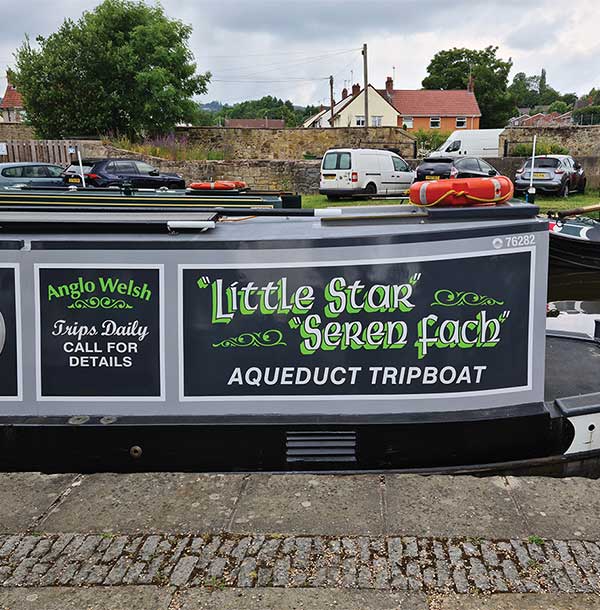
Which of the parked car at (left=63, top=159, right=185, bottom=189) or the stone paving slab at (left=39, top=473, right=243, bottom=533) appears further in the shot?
the parked car at (left=63, top=159, right=185, bottom=189)

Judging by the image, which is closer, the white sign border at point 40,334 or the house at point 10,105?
the white sign border at point 40,334

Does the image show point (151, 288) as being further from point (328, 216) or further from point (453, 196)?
point (453, 196)

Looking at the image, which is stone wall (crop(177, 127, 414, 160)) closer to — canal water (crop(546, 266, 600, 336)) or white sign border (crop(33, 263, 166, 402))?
canal water (crop(546, 266, 600, 336))

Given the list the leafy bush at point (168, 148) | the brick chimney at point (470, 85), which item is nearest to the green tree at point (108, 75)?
the leafy bush at point (168, 148)

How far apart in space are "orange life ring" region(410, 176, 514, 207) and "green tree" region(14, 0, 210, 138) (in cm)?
2820

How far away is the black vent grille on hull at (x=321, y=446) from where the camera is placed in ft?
12.6

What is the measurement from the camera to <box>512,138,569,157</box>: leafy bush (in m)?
28.5

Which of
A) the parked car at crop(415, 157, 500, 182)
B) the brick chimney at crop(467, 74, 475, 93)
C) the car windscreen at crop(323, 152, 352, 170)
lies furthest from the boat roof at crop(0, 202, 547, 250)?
the brick chimney at crop(467, 74, 475, 93)

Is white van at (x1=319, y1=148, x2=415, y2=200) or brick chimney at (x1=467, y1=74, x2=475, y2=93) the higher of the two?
brick chimney at (x1=467, y1=74, x2=475, y2=93)

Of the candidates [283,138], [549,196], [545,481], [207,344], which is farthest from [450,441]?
[283,138]

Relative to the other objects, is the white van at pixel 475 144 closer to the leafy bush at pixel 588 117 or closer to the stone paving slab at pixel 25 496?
the stone paving slab at pixel 25 496

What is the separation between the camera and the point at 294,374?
3.84 m

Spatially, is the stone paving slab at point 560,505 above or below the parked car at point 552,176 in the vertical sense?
below

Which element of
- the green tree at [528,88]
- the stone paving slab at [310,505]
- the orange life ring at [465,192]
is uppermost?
the green tree at [528,88]
